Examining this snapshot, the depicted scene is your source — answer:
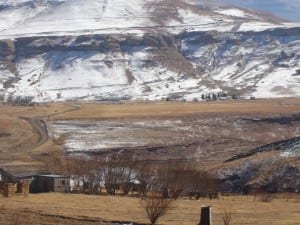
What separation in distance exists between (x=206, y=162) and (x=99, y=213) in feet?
170

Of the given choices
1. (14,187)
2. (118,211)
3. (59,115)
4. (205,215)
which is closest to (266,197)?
(14,187)

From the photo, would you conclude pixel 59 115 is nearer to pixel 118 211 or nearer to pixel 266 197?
pixel 266 197

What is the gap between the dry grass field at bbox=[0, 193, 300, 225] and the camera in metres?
39.4

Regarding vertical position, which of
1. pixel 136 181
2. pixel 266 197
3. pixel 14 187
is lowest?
pixel 14 187

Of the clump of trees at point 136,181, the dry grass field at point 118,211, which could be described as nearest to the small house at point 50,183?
the clump of trees at point 136,181

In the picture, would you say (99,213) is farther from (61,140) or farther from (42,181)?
(61,140)

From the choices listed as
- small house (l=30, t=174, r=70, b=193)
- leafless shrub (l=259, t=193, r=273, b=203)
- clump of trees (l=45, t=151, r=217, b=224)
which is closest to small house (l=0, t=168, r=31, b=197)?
small house (l=30, t=174, r=70, b=193)

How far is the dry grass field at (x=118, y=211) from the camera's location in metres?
39.4

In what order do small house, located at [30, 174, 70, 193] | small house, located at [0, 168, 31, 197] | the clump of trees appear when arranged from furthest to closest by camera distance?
small house, located at [30, 174, 70, 193], the clump of trees, small house, located at [0, 168, 31, 197]

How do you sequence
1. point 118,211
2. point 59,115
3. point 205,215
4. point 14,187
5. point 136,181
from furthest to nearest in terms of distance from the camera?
point 59,115, point 136,181, point 14,187, point 118,211, point 205,215

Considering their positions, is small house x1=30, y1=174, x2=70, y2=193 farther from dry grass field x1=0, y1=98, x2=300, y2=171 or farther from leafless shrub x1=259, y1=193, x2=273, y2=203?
dry grass field x1=0, y1=98, x2=300, y2=171

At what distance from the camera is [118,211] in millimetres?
44625

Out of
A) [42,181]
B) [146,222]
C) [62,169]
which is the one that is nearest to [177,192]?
[42,181]

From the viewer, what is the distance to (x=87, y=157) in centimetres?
9381
